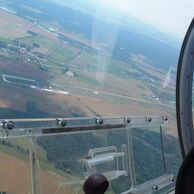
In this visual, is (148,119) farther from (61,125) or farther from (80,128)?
(61,125)

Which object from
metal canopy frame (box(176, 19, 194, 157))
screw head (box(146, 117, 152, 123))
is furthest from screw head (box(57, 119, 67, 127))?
metal canopy frame (box(176, 19, 194, 157))

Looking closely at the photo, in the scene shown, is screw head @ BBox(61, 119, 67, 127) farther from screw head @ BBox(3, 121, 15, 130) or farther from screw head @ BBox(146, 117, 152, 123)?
screw head @ BBox(146, 117, 152, 123)

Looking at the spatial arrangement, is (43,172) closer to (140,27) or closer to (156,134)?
(156,134)

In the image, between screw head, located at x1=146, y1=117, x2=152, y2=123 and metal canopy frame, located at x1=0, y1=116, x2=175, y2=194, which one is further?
screw head, located at x1=146, y1=117, x2=152, y2=123

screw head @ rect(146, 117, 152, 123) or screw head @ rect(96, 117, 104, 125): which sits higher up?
screw head @ rect(96, 117, 104, 125)

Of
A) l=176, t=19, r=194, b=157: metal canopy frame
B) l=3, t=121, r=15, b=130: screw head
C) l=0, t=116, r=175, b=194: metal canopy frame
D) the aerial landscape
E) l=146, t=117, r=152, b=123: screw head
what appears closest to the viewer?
l=3, t=121, r=15, b=130: screw head

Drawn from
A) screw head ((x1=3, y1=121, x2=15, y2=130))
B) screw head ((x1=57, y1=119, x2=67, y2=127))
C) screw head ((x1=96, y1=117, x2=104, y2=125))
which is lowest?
screw head ((x1=96, y1=117, x2=104, y2=125))

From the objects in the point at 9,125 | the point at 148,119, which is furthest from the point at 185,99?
the point at 9,125
